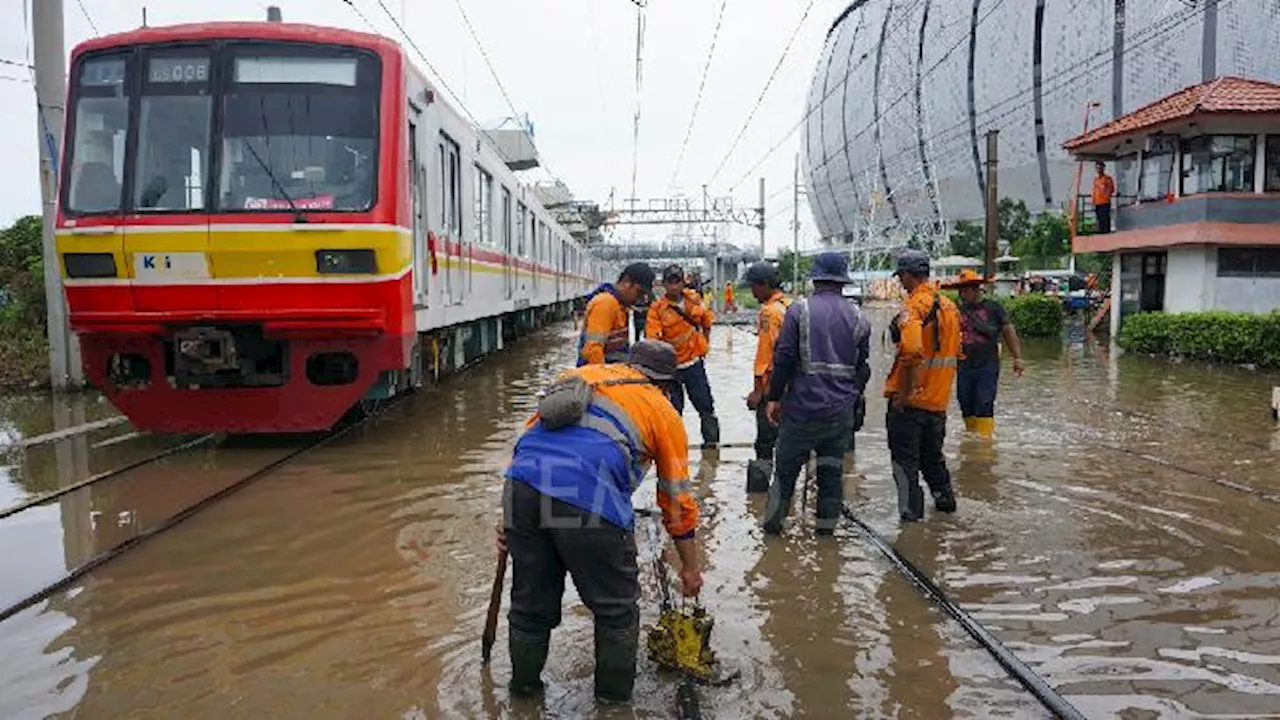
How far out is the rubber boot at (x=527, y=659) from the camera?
11.9ft

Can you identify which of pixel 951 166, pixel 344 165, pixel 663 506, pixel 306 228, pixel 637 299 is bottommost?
pixel 663 506

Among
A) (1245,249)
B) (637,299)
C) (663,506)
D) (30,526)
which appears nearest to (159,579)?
(30,526)

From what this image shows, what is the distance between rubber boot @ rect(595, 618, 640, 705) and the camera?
3.57 m

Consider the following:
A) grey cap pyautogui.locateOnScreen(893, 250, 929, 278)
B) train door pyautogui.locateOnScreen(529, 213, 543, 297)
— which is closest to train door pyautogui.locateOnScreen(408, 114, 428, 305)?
grey cap pyautogui.locateOnScreen(893, 250, 929, 278)

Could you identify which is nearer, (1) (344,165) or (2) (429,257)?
(1) (344,165)

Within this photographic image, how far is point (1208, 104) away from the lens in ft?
60.3

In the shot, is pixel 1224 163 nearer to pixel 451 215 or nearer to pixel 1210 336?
pixel 1210 336

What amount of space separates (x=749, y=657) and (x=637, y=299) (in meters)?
3.28

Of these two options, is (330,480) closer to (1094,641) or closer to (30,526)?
(30,526)

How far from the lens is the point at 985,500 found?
22.4 feet

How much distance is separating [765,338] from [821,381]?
135cm

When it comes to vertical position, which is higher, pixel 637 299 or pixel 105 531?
pixel 637 299

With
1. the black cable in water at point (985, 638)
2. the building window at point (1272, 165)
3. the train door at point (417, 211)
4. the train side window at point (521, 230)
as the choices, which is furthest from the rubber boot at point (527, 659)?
the building window at point (1272, 165)

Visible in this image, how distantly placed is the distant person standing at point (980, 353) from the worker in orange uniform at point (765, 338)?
Answer: 5.70ft
